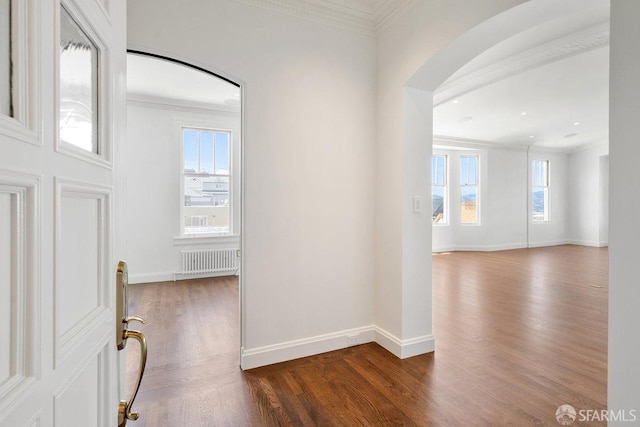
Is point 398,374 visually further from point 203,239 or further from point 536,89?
point 536,89

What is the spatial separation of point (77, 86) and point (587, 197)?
13.0 meters

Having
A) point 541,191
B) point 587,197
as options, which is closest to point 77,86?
point 541,191

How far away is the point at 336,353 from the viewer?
274 cm

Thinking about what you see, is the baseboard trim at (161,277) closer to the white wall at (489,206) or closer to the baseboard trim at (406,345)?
the baseboard trim at (406,345)

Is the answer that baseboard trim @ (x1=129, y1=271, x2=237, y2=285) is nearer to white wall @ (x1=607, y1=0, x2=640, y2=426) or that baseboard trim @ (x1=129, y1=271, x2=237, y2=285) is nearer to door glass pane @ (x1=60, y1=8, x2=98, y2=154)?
door glass pane @ (x1=60, y1=8, x2=98, y2=154)

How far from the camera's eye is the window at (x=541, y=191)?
33.4 ft

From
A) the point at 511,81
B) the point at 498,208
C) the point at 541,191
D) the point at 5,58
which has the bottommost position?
the point at 498,208

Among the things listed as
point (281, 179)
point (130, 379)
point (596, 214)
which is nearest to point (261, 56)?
point (281, 179)

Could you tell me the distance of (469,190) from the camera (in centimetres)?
930

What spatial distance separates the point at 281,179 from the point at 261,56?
96cm

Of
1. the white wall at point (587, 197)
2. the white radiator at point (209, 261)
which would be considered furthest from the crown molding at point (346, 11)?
the white wall at point (587, 197)

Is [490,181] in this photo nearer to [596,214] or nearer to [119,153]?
[596,214]

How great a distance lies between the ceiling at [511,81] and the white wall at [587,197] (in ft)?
8.20

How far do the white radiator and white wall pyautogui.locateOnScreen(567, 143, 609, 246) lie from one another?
10.8m
